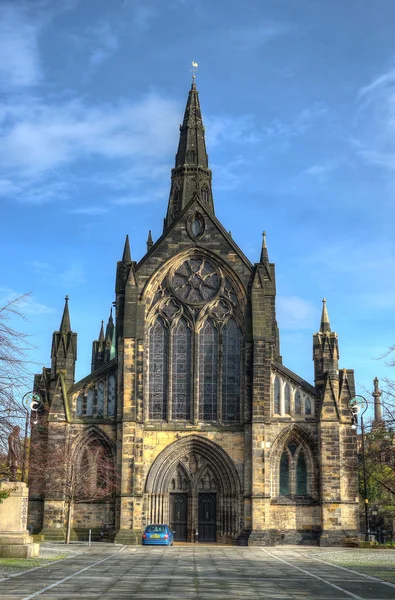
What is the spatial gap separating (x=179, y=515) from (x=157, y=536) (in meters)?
5.37

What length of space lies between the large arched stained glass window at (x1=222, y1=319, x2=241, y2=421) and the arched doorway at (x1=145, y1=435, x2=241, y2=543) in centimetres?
206

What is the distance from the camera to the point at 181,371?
1838 inches

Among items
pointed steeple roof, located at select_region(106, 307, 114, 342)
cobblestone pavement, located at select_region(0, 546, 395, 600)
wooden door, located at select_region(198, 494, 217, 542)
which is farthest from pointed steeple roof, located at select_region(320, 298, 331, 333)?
pointed steeple roof, located at select_region(106, 307, 114, 342)

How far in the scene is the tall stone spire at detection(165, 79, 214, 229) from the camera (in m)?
56.5

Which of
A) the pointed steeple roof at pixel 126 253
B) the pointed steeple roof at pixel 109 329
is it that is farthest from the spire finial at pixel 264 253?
the pointed steeple roof at pixel 109 329

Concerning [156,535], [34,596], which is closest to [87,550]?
[156,535]

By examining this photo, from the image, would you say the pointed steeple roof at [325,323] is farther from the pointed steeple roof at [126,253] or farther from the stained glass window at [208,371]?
the pointed steeple roof at [126,253]

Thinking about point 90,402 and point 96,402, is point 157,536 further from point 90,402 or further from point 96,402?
point 90,402

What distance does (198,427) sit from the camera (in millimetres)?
45812

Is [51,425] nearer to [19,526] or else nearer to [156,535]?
[156,535]

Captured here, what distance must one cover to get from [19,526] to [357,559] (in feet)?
41.7

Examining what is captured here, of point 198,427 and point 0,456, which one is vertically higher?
point 198,427

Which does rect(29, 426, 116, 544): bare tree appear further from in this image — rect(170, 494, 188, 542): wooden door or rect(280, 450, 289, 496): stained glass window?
rect(280, 450, 289, 496): stained glass window

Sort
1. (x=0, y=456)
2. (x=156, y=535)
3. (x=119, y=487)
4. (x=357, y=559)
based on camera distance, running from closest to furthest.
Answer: (x=0, y=456), (x=357, y=559), (x=156, y=535), (x=119, y=487)
